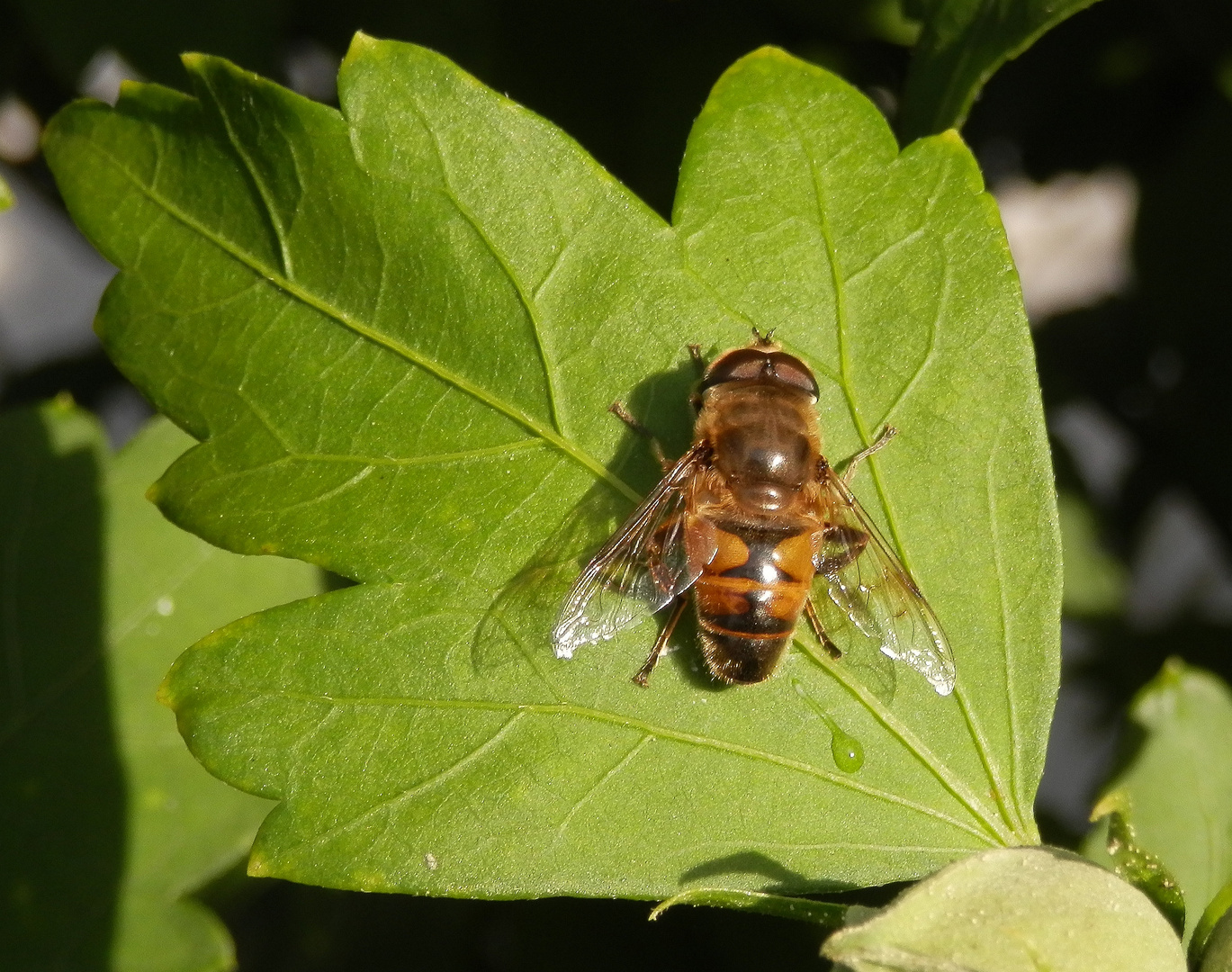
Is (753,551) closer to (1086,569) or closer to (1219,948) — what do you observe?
(1219,948)

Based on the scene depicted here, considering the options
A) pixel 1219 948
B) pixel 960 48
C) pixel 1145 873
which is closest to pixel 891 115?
pixel 960 48

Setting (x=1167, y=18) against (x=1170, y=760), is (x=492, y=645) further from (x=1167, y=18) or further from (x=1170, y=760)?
(x=1167, y=18)

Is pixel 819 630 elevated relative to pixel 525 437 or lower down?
lower down

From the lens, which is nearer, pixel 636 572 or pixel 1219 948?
pixel 1219 948

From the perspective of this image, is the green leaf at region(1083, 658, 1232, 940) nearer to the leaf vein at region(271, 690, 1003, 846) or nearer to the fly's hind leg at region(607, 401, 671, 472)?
the leaf vein at region(271, 690, 1003, 846)

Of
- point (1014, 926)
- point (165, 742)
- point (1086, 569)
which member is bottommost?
point (165, 742)

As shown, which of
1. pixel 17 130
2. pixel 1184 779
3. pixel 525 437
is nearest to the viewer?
pixel 525 437

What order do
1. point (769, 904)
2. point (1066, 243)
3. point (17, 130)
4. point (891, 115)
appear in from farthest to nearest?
point (1066, 243) → point (17, 130) → point (891, 115) → point (769, 904)
